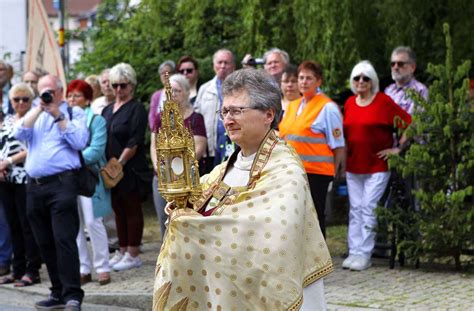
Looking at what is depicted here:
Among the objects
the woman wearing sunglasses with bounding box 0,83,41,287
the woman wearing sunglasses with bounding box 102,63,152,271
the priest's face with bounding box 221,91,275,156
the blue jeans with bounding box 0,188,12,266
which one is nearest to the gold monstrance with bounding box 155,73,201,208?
the priest's face with bounding box 221,91,275,156

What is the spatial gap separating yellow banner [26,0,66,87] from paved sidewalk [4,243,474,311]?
10.0ft

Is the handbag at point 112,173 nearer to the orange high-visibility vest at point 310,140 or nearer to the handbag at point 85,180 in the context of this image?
the handbag at point 85,180

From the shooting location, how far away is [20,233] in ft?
37.7

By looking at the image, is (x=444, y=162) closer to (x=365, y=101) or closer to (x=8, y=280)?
(x=365, y=101)

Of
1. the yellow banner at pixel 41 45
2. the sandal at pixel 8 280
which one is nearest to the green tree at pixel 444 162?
the sandal at pixel 8 280

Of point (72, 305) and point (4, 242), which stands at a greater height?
point (4, 242)

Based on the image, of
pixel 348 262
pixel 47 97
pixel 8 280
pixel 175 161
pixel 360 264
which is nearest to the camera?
pixel 175 161

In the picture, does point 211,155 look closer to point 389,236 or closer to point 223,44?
point 389,236

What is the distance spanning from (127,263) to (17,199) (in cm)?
133

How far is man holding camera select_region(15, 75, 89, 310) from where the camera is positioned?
932 centimetres

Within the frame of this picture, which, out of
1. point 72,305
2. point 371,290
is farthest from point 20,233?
point 371,290

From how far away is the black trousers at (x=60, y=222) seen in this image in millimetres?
9312

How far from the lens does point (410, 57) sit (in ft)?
36.2

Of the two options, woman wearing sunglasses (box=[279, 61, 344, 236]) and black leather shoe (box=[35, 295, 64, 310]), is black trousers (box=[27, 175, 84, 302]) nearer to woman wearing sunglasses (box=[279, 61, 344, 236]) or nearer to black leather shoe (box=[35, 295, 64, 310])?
black leather shoe (box=[35, 295, 64, 310])
